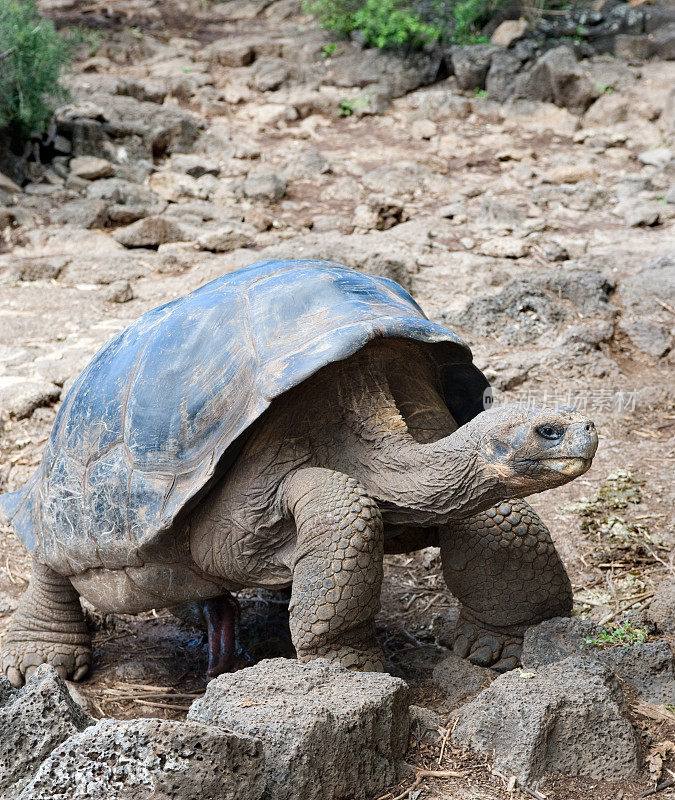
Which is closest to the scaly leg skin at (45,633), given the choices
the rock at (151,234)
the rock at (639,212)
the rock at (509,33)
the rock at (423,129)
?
the rock at (151,234)

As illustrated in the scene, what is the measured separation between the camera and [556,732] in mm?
2152

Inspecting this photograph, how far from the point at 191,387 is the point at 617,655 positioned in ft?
4.79

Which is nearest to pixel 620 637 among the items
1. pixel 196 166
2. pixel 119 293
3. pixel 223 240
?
pixel 119 293

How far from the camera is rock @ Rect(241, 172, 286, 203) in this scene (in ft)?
27.8

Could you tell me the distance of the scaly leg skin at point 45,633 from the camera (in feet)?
10.3

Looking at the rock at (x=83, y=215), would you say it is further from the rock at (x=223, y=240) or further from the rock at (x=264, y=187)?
the rock at (x=264, y=187)

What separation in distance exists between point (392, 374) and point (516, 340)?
9.18ft

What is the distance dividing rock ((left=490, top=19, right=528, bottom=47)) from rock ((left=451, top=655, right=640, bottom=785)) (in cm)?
1037

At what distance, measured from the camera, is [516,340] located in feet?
17.4

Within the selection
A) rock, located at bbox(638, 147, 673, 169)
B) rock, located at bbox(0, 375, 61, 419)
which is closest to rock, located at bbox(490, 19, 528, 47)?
rock, located at bbox(638, 147, 673, 169)

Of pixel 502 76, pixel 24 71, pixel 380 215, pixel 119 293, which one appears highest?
pixel 24 71

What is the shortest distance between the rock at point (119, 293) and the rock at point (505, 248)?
2.59 metres

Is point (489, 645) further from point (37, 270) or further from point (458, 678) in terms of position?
point (37, 270)

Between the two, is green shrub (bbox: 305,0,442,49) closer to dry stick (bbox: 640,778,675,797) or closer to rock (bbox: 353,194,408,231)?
rock (bbox: 353,194,408,231)
